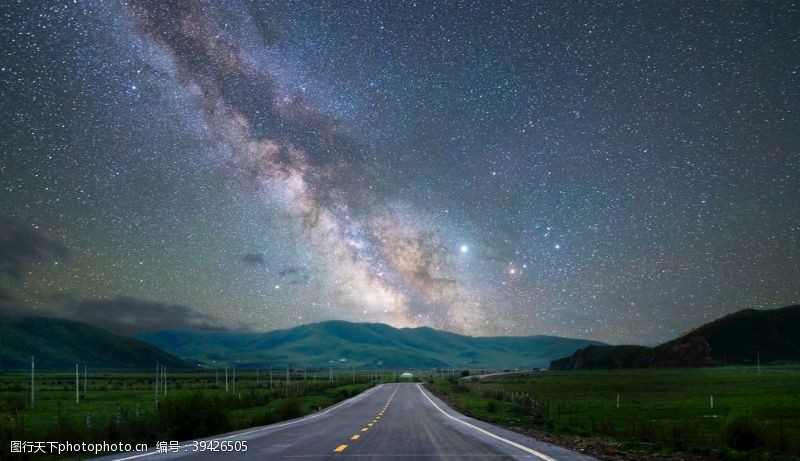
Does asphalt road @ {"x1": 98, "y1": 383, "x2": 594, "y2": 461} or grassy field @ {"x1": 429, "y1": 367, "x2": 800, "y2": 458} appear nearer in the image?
asphalt road @ {"x1": 98, "y1": 383, "x2": 594, "y2": 461}

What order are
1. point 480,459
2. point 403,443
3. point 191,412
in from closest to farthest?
point 480,459 → point 403,443 → point 191,412

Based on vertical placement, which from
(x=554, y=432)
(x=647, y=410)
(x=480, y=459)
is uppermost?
(x=480, y=459)

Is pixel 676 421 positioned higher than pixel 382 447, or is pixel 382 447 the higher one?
pixel 382 447

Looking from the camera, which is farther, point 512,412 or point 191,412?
point 512,412

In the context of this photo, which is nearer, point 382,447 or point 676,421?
point 382,447

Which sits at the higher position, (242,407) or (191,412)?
(191,412)

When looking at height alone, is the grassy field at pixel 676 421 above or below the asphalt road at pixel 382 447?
below

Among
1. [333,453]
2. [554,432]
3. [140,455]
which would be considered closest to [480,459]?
[333,453]

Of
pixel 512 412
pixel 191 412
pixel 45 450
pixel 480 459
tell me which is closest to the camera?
pixel 480 459

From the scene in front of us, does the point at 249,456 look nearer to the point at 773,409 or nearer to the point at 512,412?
the point at 512,412

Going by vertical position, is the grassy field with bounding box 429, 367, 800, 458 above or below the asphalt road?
below

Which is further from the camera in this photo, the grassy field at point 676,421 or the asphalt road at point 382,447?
the grassy field at point 676,421

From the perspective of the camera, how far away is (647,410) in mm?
52938

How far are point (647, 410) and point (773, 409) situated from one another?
9461mm
